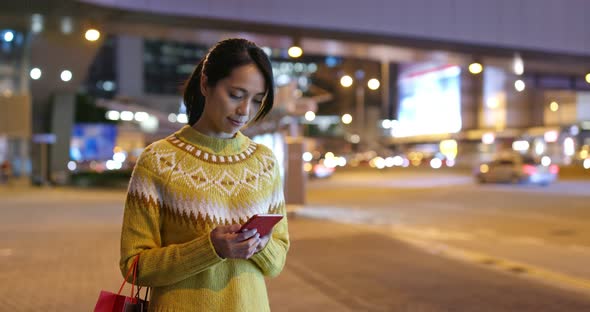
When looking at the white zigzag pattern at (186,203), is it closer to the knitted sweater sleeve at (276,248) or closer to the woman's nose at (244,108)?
the knitted sweater sleeve at (276,248)

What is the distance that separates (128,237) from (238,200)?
35cm

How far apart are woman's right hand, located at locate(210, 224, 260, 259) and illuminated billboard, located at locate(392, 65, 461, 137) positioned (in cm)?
6069

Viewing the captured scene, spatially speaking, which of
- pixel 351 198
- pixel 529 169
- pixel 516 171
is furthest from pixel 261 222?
pixel 516 171

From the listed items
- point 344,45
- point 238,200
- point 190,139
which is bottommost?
point 238,200

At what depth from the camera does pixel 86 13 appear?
10703 millimetres

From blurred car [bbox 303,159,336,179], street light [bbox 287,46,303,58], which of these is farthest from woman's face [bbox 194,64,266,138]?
blurred car [bbox 303,159,336,179]

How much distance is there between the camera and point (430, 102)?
65312 mm

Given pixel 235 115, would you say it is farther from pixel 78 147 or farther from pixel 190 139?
pixel 78 147

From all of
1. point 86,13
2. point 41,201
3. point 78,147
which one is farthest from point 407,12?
point 78,147

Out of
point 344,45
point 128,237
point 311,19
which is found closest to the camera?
point 128,237

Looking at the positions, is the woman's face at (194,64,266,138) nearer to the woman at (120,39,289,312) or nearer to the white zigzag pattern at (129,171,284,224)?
the woman at (120,39,289,312)

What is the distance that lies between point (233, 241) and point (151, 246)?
0.99 feet

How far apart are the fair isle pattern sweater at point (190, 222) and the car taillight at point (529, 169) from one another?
95.5 ft

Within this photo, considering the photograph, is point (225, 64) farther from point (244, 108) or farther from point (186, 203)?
point (186, 203)
